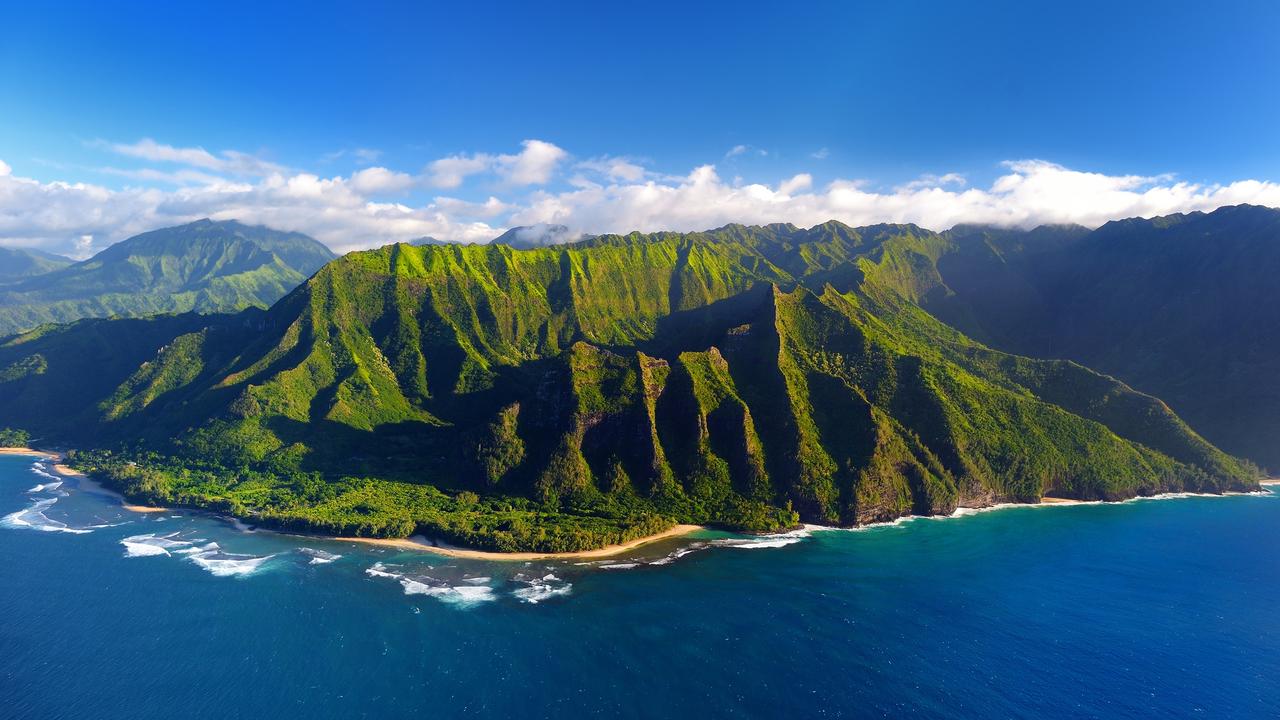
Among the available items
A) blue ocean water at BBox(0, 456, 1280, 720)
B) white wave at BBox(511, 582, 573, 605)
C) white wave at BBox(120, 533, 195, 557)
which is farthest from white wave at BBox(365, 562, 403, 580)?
white wave at BBox(120, 533, 195, 557)

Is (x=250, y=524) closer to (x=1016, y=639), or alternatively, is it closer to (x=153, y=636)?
(x=153, y=636)

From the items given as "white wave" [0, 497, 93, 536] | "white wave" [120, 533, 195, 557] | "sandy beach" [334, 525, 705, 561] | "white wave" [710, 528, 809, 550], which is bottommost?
"white wave" [710, 528, 809, 550]

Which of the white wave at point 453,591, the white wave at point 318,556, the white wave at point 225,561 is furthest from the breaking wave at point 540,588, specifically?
the white wave at point 225,561

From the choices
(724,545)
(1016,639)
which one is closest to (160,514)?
(724,545)

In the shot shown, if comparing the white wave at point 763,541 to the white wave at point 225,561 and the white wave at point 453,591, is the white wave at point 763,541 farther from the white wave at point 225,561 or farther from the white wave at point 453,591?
the white wave at point 225,561

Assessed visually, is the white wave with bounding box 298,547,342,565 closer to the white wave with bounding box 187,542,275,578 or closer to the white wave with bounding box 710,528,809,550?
the white wave with bounding box 187,542,275,578

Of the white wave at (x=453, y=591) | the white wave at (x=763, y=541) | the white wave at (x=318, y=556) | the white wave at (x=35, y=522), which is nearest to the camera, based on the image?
the white wave at (x=453, y=591)
